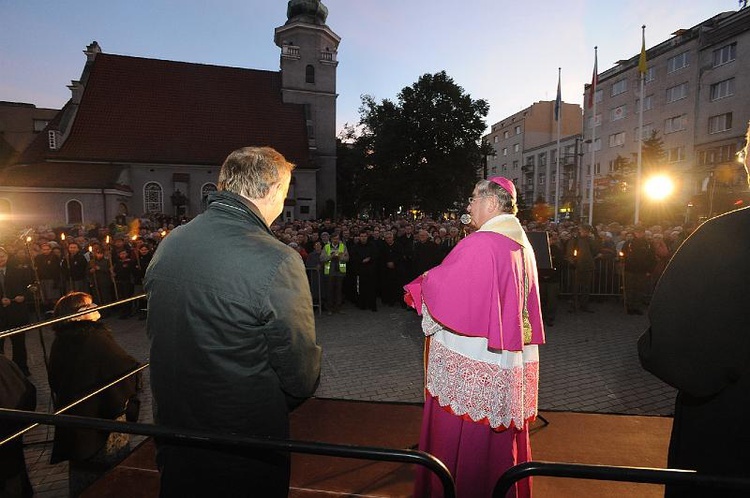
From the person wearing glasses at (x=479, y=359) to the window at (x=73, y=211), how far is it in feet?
116

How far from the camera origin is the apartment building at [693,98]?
110 feet

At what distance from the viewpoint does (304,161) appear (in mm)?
38625

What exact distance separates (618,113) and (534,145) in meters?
23.1

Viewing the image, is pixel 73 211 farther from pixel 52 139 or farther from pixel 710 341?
pixel 710 341

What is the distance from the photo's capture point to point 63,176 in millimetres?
31766

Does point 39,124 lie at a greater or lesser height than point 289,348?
greater

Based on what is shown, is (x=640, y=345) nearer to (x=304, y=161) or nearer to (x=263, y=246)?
(x=263, y=246)

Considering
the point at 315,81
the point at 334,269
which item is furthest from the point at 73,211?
the point at 334,269

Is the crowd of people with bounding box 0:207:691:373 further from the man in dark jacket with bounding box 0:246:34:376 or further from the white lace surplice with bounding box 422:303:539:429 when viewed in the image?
the white lace surplice with bounding box 422:303:539:429

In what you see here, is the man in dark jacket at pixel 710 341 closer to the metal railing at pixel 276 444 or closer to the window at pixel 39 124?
the metal railing at pixel 276 444

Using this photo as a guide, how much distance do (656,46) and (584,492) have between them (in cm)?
5083

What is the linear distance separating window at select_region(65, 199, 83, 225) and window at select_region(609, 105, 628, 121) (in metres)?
50.2

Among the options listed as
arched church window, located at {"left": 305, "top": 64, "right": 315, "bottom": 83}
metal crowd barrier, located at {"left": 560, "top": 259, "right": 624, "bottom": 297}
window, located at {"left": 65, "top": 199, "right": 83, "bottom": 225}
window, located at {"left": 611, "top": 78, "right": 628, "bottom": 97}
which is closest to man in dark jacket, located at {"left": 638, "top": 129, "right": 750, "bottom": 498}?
metal crowd barrier, located at {"left": 560, "top": 259, "right": 624, "bottom": 297}

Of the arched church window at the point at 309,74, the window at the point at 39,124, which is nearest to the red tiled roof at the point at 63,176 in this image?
the arched church window at the point at 309,74
